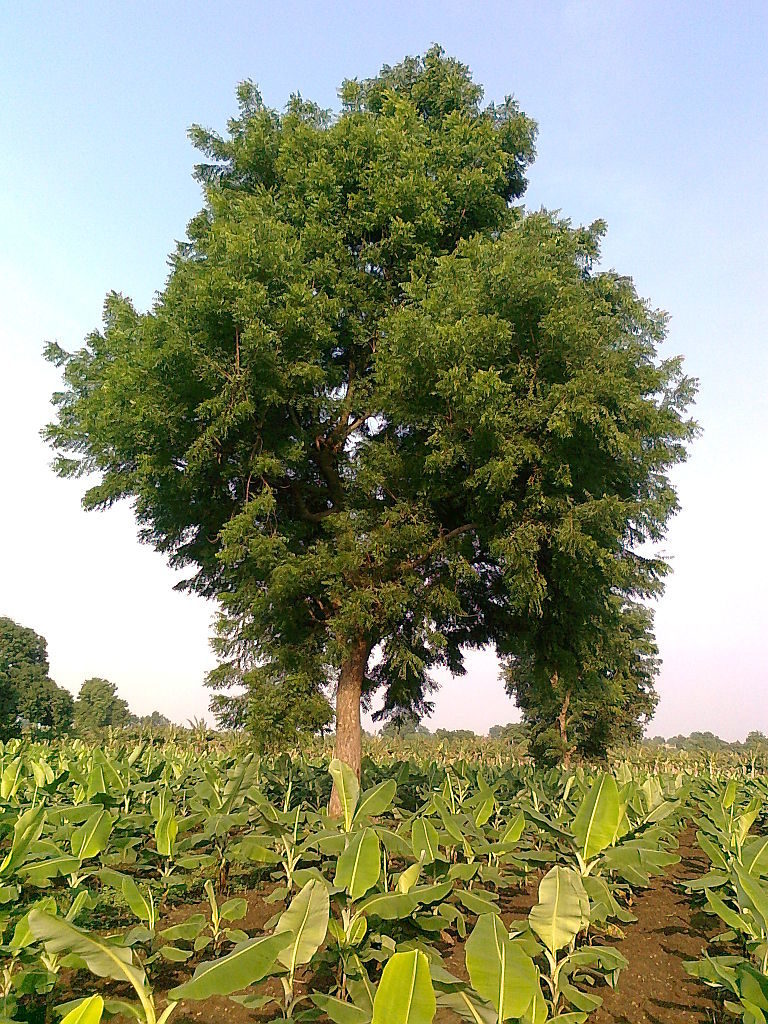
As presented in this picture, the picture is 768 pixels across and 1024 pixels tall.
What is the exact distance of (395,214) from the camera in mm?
12039

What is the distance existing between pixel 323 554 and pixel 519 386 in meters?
3.77

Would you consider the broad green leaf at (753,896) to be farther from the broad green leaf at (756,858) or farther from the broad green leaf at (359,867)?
the broad green leaf at (359,867)

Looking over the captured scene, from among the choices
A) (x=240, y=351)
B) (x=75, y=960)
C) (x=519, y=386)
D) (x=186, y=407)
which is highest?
(x=519, y=386)

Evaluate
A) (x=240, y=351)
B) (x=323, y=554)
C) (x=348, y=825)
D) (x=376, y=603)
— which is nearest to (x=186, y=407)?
(x=240, y=351)

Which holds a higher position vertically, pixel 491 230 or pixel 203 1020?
pixel 491 230

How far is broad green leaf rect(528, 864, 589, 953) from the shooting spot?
11.9 ft

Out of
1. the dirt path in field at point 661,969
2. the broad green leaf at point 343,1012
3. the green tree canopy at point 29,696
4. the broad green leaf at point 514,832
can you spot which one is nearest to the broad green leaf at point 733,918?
the dirt path in field at point 661,969

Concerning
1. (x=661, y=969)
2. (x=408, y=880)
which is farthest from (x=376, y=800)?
(x=661, y=969)

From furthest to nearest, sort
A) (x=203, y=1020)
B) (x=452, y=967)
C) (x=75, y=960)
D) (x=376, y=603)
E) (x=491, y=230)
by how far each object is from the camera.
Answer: (x=491, y=230)
(x=376, y=603)
(x=452, y=967)
(x=203, y=1020)
(x=75, y=960)

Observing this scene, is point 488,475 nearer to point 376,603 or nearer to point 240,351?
A: point 376,603

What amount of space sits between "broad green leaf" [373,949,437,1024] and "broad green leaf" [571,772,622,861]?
3.37 meters

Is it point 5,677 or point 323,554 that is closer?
point 323,554

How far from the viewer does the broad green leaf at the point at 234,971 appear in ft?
7.77

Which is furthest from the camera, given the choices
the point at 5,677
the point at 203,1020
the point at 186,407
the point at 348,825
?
the point at 5,677
